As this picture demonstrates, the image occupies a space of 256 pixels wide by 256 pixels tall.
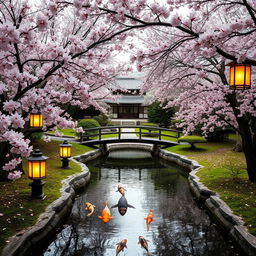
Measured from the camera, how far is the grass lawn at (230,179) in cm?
696

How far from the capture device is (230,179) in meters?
9.96

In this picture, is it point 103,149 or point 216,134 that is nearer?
point 103,149

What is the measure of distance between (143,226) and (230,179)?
4.13m

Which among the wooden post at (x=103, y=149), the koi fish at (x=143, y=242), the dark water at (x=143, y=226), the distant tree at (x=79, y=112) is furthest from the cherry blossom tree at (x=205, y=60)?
the distant tree at (x=79, y=112)

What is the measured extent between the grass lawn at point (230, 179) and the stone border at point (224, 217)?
160 millimetres

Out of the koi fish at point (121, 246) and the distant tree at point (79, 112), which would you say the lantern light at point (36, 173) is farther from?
the distant tree at point (79, 112)

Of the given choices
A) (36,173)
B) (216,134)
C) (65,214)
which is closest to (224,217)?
(65,214)

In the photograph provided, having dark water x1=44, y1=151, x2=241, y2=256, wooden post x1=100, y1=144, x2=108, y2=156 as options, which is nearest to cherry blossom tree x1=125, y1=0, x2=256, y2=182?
dark water x1=44, y1=151, x2=241, y2=256

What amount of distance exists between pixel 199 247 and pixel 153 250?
38.9 inches

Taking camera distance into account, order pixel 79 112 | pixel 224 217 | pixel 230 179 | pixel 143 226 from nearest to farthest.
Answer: pixel 224 217, pixel 143 226, pixel 230 179, pixel 79 112

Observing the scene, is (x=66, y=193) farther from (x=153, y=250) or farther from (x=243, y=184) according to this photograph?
(x=243, y=184)

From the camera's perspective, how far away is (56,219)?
6.93m

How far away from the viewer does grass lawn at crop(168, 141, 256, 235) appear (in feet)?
22.8

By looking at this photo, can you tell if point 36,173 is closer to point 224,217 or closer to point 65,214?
point 65,214
